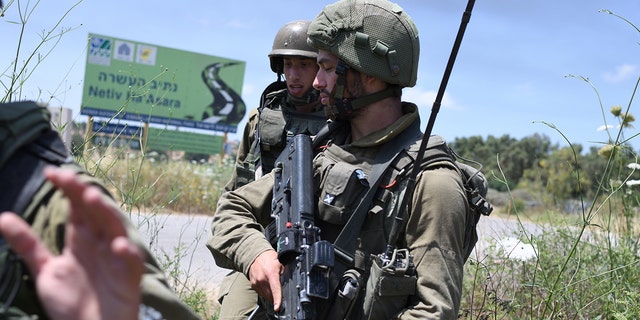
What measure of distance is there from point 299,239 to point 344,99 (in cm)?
72

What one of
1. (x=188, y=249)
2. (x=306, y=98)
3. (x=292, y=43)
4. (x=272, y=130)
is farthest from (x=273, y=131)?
(x=188, y=249)

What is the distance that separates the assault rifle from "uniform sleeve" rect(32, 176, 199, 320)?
104cm

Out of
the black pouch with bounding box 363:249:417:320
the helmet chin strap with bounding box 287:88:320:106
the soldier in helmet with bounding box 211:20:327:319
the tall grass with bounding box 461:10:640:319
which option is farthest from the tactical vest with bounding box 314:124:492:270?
the helmet chin strap with bounding box 287:88:320:106

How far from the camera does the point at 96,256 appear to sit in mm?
1099

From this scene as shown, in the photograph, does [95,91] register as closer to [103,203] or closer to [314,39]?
[314,39]

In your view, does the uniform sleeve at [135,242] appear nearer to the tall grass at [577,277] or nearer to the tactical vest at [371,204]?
the tactical vest at [371,204]

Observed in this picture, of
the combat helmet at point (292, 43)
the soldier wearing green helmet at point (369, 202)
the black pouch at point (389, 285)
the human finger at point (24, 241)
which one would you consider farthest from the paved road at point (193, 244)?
the human finger at point (24, 241)

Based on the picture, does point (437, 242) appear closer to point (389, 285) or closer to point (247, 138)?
point (389, 285)

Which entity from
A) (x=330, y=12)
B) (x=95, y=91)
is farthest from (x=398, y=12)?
(x=95, y=91)

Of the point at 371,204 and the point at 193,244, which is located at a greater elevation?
the point at 371,204

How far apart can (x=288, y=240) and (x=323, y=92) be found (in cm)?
77

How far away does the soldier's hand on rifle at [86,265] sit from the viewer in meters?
1.08

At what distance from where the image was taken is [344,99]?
3092mm

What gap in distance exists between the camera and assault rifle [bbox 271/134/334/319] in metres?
2.56
